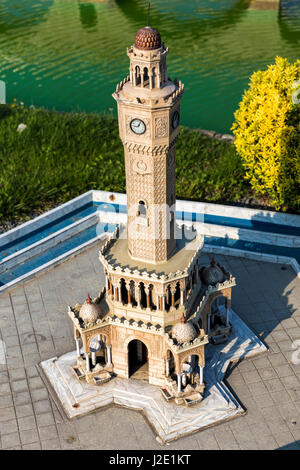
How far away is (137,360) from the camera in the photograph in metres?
34.5

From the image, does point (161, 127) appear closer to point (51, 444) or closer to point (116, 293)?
point (116, 293)

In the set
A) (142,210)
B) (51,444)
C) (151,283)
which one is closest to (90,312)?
(151,283)

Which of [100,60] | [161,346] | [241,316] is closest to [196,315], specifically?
[161,346]

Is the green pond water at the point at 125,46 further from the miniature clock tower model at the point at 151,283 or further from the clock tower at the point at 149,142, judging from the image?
the clock tower at the point at 149,142

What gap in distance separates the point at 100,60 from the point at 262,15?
26.2 m

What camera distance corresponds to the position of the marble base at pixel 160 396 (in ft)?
103

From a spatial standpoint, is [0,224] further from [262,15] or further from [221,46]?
[262,15]

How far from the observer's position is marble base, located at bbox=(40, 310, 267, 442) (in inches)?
1233

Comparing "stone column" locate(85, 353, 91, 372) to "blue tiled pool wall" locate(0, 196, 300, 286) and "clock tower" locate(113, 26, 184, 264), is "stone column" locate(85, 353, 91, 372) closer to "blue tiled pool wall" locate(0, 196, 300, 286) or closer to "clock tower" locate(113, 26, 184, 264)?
"clock tower" locate(113, 26, 184, 264)

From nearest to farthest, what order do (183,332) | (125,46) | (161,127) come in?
(161,127)
(183,332)
(125,46)

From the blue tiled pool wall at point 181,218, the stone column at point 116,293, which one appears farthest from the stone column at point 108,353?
the blue tiled pool wall at point 181,218

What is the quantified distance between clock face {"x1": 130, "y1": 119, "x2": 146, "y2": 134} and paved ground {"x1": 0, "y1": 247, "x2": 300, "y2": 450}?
46.4 feet

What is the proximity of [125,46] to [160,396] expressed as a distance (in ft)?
177

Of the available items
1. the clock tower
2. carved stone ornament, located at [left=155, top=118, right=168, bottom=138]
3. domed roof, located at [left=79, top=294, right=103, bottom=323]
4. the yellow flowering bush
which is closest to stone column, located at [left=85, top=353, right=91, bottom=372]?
domed roof, located at [left=79, top=294, right=103, bottom=323]
